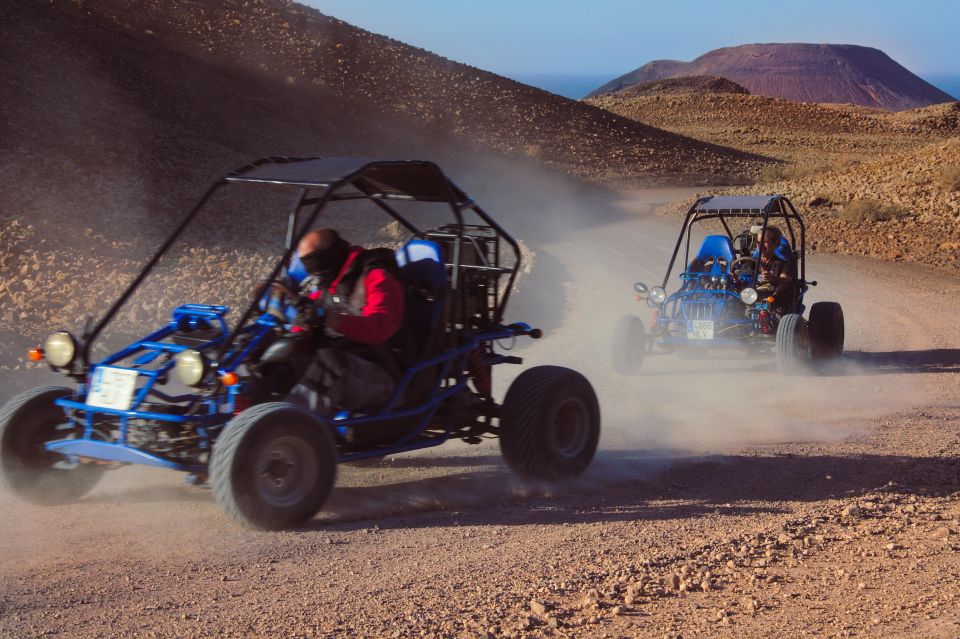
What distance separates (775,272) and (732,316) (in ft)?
2.96

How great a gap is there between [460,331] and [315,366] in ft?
4.14

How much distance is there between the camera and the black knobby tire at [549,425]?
297 inches

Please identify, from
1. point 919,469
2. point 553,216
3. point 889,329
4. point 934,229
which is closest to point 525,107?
point 553,216

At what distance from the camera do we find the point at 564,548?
6.11m

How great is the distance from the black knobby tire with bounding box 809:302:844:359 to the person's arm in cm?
735

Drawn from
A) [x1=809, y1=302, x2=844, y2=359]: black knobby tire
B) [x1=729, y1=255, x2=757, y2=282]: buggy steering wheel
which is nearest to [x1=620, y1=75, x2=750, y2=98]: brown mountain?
[x1=729, y1=255, x2=757, y2=282]: buggy steering wheel

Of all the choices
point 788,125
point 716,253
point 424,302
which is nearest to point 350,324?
point 424,302

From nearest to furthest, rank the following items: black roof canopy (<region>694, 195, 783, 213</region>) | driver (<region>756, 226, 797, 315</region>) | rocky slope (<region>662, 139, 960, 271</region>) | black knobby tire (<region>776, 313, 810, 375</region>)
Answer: black knobby tire (<region>776, 313, 810, 375</region>) < black roof canopy (<region>694, 195, 783, 213</region>) < driver (<region>756, 226, 797, 315</region>) < rocky slope (<region>662, 139, 960, 271</region>)

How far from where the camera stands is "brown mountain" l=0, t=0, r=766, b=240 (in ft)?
76.0

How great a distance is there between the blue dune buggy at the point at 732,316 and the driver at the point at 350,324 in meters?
6.12

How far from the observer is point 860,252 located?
24.3 metres

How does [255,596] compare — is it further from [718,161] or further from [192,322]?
[718,161]

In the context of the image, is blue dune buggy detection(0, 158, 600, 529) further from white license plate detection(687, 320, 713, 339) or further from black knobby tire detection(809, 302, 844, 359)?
A: black knobby tire detection(809, 302, 844, 359)

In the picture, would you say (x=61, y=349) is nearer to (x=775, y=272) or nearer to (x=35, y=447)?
(x=35, y=447)
